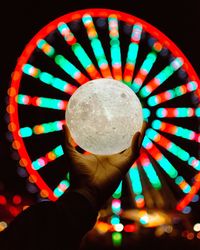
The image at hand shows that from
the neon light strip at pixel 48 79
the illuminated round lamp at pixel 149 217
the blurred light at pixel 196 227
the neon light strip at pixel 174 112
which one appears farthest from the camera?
the blurred light at pixel 196 227

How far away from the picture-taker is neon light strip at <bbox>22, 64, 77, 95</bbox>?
4297mm

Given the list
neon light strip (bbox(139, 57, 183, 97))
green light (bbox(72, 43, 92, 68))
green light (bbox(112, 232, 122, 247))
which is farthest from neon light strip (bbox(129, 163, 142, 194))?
green light (bbox(112, 232, 122, 247))

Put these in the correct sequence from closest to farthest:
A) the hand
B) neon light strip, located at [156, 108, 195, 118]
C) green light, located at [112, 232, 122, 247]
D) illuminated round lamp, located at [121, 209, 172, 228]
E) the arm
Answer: the arm, the hand, neon light strip, located at [156, 108, 195, 118], illuminated round lamp, located at [121, 209, 172, 228], green light, located at [112, 232, 122, 247]

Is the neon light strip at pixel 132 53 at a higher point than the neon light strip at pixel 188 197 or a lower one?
higher

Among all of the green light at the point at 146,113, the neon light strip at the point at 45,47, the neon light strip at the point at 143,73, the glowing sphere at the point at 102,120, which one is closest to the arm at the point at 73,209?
the glowing sphere at the point at 102,120

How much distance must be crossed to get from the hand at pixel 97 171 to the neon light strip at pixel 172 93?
2709 mm

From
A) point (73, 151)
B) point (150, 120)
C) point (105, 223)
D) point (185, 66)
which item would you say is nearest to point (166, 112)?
point (150, 120)

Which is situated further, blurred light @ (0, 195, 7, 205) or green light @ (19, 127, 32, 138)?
blurred light @ (0, 195, 7, 205)

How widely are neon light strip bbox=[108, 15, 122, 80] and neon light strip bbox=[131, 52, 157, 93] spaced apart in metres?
0.19

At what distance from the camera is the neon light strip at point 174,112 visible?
14.8 feet

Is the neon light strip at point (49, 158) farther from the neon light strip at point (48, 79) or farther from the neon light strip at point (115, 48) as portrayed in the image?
the neon light strip at point (115, 48)

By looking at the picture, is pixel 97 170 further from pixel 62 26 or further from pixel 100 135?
pixel 62 26

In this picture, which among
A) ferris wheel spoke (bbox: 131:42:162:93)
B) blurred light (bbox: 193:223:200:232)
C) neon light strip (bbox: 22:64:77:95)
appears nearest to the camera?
neon light strip (bbox: 22:64:77:95)

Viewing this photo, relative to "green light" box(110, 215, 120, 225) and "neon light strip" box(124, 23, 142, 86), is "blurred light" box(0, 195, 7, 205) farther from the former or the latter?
"neon light strip" box(124, 23, 142, 86)
